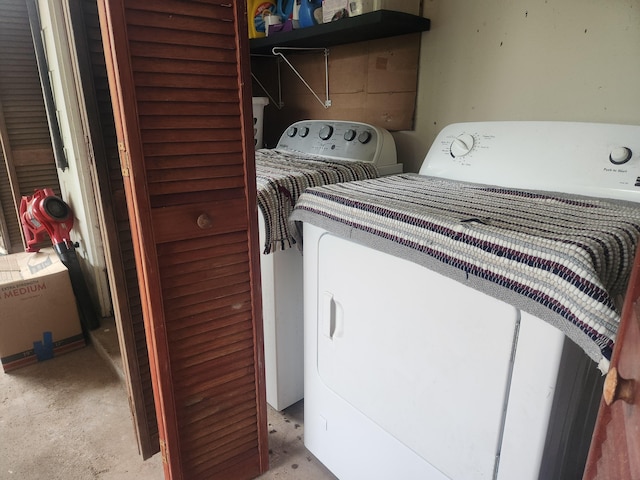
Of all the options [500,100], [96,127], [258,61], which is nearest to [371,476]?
[96,127]

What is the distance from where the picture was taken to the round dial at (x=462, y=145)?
1.40m

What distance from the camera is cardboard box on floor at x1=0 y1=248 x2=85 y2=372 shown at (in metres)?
1.95

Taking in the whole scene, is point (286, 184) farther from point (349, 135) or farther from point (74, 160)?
point (74, 160)

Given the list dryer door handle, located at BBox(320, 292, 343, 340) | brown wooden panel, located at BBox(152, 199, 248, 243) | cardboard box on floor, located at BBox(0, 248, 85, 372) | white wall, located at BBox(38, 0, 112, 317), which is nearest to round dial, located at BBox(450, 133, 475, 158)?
dryer door handle, located at BBox(320, 292, 343, 340)

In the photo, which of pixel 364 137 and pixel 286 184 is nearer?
pixel 286 184

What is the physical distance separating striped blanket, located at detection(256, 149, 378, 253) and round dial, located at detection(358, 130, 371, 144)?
144mm

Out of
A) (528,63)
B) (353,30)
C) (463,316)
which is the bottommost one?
(463,316)

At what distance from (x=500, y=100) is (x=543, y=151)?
40 centimetres

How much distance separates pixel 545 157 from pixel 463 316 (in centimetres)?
65

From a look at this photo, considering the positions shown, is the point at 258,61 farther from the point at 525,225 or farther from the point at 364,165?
the point at 525,225

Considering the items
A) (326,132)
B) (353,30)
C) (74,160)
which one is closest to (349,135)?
(326,132)

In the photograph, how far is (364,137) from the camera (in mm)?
1729

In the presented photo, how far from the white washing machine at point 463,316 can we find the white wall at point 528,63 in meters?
0.21

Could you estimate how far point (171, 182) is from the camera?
0.99 metres
